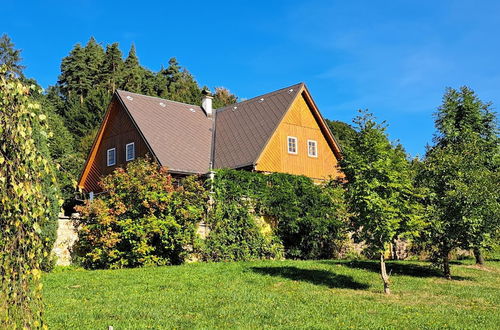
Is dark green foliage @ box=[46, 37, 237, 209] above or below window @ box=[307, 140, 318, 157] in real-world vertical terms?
above

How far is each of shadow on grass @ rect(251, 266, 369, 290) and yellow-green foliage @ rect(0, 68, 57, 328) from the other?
1074 cm

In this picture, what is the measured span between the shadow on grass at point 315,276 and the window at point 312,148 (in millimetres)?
13277

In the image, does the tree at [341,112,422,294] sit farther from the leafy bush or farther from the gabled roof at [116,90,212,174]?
the gabled roof at [116,90,212,174]

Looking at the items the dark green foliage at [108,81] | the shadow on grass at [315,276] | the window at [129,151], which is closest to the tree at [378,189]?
the shadow on grass at [315,276]

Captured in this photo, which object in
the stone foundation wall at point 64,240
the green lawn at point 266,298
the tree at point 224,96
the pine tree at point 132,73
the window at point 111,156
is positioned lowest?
the green lawn at point 266,298

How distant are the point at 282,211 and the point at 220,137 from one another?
9.90m

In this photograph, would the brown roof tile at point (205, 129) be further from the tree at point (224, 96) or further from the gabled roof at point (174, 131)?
the tree at point (224, 96)

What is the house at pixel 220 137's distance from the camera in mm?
27078

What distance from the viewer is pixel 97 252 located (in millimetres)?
17766

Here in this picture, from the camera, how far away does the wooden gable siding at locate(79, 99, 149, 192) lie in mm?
28375

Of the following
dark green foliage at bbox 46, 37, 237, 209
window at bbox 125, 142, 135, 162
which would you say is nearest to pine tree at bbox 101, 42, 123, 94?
dark green foliage at bbox 46, 37, 237, 209

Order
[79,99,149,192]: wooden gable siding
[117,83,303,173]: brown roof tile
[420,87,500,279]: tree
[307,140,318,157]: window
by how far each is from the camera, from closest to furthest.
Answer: [420,87,500,279]: tree, [117,83,303,173]: brown roof tile, [79,99,149,192]: wooden gable siding, [307,140,318,157]: window

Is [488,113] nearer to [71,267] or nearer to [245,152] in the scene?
[245,152]

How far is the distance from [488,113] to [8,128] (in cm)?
2474
